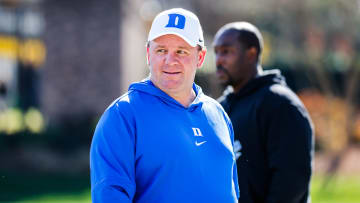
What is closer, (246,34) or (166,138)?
(166,138)

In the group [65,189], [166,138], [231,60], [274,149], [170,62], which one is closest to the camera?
[166,138]

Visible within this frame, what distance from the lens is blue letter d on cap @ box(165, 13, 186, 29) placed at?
273 cm

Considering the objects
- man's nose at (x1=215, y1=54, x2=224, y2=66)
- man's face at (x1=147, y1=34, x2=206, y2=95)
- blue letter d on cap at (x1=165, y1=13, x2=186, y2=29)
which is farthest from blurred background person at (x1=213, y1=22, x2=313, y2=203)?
blue letter d on cap at (x1=165, y1=13, x2=186, y2=29)

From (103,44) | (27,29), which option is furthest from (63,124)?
(27,29)

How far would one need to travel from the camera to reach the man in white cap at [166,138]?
8.20 feet

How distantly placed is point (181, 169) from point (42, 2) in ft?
45.1

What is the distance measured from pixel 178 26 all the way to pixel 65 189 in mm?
8418

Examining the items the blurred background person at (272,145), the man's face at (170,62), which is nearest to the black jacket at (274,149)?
the blurred background person at (272,145)

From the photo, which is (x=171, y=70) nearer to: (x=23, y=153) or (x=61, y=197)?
(x=61, y=197)

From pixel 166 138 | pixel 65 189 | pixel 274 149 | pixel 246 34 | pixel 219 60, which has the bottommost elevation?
pixel 65 189

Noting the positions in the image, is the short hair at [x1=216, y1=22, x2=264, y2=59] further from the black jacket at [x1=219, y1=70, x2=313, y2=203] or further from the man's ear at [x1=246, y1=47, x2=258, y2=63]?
the black jacket at [x1=219, y1=70, x2=313, y2=203]

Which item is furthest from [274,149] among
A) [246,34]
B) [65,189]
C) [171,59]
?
[65,189]

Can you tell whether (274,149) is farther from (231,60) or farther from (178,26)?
(178,26)

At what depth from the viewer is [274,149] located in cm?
369
